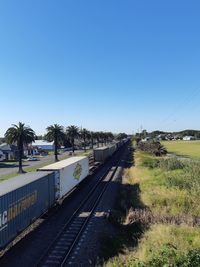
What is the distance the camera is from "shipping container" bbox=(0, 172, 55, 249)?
16688mm

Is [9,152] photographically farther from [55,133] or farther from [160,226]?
[160,226]

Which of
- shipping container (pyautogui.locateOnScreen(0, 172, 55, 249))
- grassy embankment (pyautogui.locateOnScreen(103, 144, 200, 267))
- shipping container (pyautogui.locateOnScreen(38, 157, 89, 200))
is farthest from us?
shipping container (pyautogui.locateOnScreen(38, 157, 89, 200))

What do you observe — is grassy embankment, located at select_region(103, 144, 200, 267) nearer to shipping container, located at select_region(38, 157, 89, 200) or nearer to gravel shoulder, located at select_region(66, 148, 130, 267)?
gravel shoulder, located at select_region(66, 148, 130, 267)

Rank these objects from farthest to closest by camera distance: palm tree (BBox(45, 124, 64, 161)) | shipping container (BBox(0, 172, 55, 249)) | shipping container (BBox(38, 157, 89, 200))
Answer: palm tree (BBox(45, 124, 64, 161)) → shipping container (BBox(38, 157, 89, 200)) → shipping container (BBox(0, 172, 55, 249))

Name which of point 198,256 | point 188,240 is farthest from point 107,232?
point 198,256

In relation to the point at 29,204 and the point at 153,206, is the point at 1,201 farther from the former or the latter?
the point at 153,206

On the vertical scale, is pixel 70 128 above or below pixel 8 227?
above

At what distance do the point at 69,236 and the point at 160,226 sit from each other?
559 cm

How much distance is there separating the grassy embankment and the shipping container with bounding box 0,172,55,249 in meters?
5.01

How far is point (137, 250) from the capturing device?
16719 millimetres

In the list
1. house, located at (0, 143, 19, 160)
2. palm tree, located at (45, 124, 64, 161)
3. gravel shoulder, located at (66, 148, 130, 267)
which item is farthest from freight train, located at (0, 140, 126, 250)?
house, located at (0, 143, 19, 160)

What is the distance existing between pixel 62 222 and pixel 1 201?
8655 millimetres

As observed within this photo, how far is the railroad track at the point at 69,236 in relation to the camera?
1670cm

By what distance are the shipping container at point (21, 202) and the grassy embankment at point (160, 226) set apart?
5014mm
